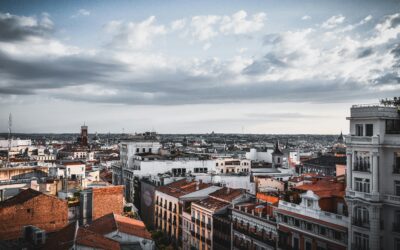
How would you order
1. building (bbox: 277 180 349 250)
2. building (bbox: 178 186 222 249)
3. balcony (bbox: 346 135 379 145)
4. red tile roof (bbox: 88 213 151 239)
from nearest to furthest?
balcony (bbox: 346 135 379 145) → building (bbox: 277 180 349 250) → red tile roof (bbox: 88 213 151 239) → building (bbox: 178 186 222 249)

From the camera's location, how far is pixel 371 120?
39875mm

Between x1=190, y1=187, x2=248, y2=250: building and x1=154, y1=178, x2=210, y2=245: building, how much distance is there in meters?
6.21

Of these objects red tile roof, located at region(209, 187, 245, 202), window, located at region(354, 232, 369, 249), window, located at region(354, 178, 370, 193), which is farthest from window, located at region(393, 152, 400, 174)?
red tile roof, located at region(209, 187, 245, 202)

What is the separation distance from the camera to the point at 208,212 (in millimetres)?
62938

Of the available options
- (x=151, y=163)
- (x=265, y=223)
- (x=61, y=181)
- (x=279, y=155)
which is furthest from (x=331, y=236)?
(x=279, y=155)

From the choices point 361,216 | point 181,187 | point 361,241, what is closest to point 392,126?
point 361,216

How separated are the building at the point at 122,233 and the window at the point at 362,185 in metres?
22.0

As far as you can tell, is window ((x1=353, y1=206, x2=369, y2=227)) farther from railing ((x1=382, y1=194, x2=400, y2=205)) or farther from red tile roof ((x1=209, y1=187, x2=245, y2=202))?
red tile roof ((x1=209, y1=187, x2=245, y2=202))

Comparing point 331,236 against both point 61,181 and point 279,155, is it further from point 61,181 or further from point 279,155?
point 279,155

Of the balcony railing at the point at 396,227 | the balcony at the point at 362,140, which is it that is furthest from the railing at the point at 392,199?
the balcony at the point at 362,140

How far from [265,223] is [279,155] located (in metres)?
79.3

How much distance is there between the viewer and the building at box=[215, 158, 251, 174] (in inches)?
4373

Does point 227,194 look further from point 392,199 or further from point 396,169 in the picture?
point 396,169

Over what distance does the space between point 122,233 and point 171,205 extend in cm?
3266
